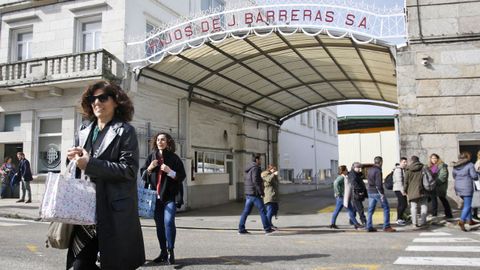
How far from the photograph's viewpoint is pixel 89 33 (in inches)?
613

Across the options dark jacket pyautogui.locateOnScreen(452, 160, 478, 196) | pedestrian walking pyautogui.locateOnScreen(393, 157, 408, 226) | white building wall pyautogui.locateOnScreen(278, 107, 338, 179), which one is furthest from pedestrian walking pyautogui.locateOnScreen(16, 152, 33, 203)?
white building wall pyautogui.locateOnScreen(278, 107, 338, 179)

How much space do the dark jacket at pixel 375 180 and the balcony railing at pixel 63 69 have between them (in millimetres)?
8488

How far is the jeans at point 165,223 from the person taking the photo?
236 inches

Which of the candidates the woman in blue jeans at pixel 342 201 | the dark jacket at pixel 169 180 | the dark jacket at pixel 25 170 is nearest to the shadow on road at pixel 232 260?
the dark jacket at pixel 169 180

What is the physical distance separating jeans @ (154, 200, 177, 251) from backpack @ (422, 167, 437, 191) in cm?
688

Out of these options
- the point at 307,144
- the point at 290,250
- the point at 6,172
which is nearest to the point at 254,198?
the point at 290,250

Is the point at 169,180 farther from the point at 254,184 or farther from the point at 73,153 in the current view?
the point at 254,184

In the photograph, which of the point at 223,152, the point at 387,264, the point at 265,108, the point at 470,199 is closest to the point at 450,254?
the point at 387,264

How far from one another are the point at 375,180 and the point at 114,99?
8.56 metres

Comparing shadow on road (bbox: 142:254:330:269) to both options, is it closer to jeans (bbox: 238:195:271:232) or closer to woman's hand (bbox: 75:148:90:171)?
jeans (bbox: 238:195:271:232)

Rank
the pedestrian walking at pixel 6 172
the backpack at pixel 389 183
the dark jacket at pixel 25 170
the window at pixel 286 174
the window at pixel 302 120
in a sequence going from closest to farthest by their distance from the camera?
the backpack at pixel 389 183, the dark jacket at pixel 25 170, the pedestrian walking at pixel 6 172, the window at pixel 286 174, the window at pixel 302 120

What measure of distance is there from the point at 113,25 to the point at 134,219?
13098 millimetres

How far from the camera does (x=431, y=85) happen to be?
12.4 meters

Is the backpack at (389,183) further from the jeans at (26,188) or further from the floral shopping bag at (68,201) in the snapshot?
the jeans at (26,188)
